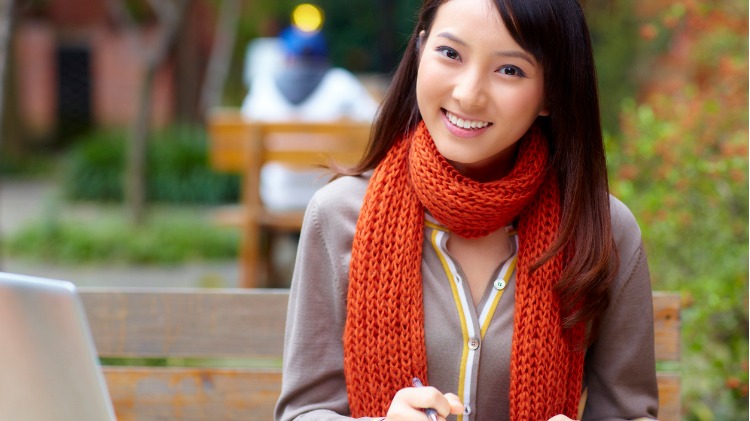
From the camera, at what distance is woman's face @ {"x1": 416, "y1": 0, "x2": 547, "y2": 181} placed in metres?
1.88

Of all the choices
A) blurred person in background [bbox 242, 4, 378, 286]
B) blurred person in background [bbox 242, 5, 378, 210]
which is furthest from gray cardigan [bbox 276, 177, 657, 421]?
blurred person in background [bbox 242, 5, 378, 210]

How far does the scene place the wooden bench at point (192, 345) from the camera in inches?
99.7

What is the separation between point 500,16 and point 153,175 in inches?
381

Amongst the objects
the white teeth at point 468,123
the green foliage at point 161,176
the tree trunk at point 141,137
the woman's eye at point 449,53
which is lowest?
the green foliage at point 161,176

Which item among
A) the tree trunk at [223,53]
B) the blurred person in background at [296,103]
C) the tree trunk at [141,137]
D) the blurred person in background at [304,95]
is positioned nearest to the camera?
the blurred person in background at [296,103]

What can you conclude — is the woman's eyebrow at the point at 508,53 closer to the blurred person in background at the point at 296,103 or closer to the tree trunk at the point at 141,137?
the blurred person in background at the point at 296,103

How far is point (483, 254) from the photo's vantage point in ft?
6.88

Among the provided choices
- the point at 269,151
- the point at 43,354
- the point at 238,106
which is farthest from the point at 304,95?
the point at 238,106

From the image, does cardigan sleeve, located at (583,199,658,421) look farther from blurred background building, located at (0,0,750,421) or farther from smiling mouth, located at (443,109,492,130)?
blurred background building, located at (0,0,750,421)

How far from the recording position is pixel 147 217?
9078 millimetres

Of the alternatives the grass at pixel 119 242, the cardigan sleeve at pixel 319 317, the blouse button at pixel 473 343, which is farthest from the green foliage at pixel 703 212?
the grass at pixel 119 242

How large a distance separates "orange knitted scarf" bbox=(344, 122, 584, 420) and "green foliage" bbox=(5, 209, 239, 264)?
623 centimetres

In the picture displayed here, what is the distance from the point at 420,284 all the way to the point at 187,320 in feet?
2.52

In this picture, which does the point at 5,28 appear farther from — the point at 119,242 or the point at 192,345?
the point at 192,345
